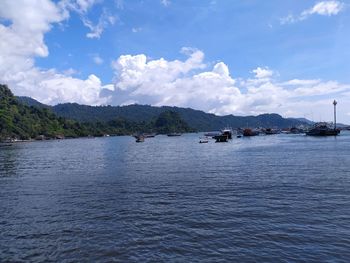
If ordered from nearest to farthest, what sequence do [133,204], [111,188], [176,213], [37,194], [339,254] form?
[339,254] < [176,213] < [133,204] < [37,194] < [111,188]

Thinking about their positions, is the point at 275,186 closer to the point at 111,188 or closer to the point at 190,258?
the point at 111,188

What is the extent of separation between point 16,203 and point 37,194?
16.2ft

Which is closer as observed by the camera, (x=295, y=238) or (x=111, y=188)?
(x=295, y=238)

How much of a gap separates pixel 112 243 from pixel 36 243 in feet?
15.7

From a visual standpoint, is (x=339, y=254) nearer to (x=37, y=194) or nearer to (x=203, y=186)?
(x=203, y=186)

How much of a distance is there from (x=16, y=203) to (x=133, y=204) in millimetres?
11735

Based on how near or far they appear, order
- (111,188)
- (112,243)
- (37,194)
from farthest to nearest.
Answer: (111,188) → (37,194) → (112,243)

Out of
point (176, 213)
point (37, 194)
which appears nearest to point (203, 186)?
point (176, 213)

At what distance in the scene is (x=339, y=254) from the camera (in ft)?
63.0

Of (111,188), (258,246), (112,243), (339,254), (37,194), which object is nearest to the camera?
(339,254)

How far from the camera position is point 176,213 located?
96.1 feet

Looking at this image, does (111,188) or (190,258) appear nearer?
(190,258)

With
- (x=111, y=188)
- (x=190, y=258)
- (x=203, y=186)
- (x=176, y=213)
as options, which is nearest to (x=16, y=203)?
(x=111, y=188)

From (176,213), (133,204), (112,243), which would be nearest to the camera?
(112,243)
